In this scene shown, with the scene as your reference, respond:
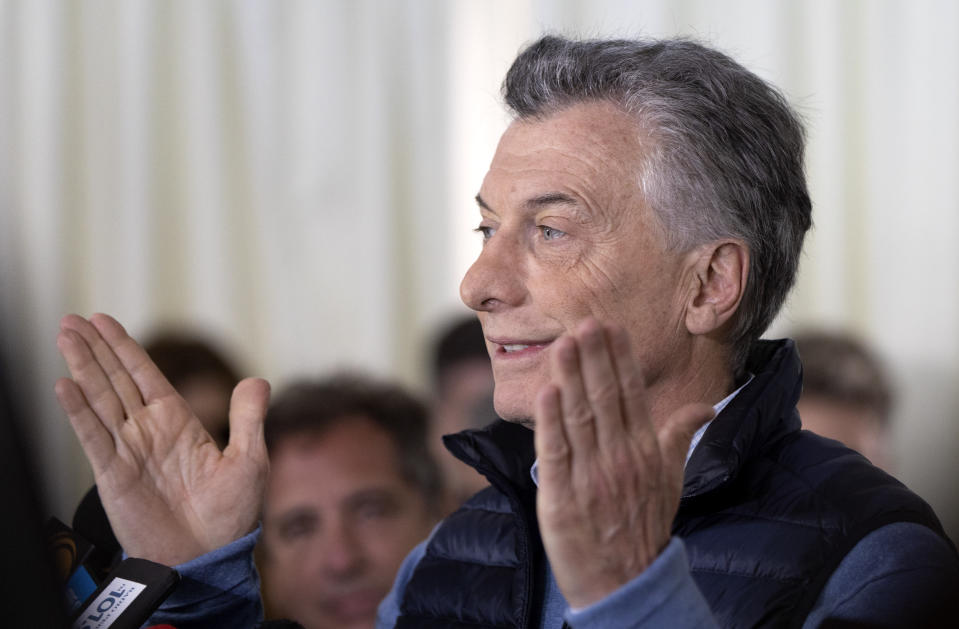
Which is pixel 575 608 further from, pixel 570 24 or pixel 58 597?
pixel 570 24

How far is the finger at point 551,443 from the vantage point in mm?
837

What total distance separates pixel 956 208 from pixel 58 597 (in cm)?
292

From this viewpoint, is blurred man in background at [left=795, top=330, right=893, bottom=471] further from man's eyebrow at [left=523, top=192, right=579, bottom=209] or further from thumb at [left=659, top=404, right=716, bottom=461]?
thumb at [left=659, top=404, right=716, bottom=461]

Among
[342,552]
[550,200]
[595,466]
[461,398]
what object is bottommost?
[342,552]

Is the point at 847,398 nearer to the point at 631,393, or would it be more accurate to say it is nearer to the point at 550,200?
the point at 550,200

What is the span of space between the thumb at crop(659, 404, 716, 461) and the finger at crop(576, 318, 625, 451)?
57 millimetres

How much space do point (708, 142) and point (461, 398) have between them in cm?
145

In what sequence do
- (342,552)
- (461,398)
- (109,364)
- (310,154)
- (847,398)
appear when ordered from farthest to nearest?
1. (310,154)
2. (461,398)
3. (847,398)
4. (342,552)
5. (109,364)

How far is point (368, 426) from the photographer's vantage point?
2.49 metres

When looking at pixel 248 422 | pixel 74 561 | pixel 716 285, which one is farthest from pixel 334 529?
pixel 716 285

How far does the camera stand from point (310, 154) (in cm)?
324

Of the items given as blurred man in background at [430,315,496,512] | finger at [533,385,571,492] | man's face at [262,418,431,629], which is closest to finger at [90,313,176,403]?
finger at [533,385,571,492]

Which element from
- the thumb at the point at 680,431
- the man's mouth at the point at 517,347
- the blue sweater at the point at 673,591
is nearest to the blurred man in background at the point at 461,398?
the blue sweater at the point at 673,591

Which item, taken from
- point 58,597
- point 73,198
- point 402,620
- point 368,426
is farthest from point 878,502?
point 73,198
